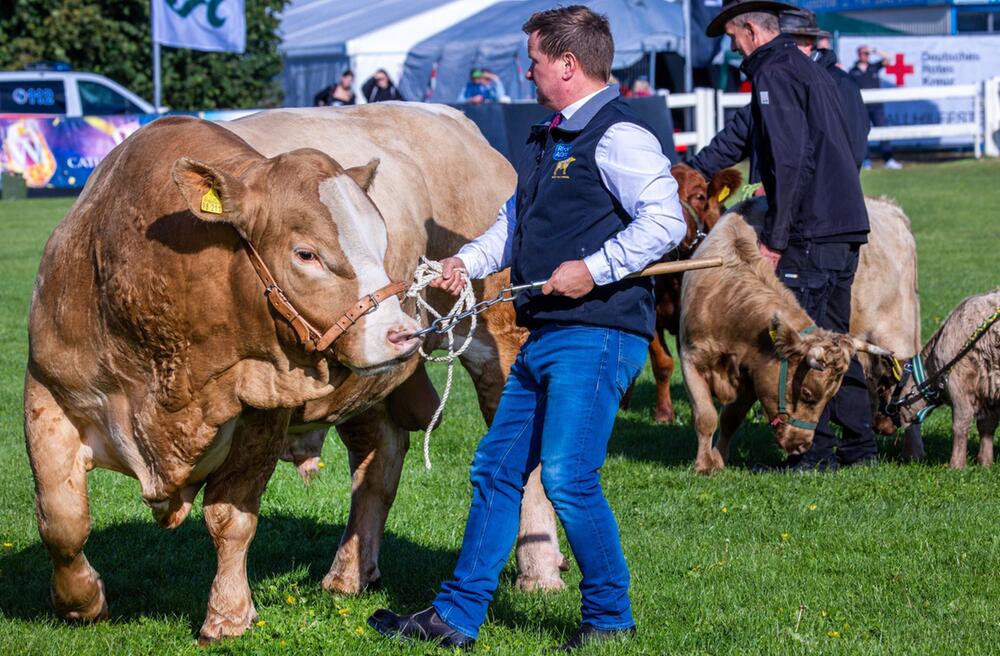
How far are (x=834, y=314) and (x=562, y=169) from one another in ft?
12.8

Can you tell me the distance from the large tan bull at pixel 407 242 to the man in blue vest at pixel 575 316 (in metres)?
0.74

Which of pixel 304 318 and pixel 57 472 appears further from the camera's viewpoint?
pixel 57 472

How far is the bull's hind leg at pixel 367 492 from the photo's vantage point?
584 cm

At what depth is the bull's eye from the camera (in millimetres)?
4414

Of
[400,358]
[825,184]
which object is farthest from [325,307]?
[825,184]

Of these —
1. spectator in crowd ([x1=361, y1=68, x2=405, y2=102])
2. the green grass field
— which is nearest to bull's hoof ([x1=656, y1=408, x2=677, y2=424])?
the green grass field

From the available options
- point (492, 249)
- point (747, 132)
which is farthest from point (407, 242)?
point (747, 132)

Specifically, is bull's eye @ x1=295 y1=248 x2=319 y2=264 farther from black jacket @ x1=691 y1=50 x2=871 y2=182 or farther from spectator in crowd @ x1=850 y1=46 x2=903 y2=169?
spectator in crowd @ x1=850 y1=46 x2=903 y2=169

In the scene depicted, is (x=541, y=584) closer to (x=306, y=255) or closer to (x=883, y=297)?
(x=306, y=255)

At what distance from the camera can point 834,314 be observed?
816cm

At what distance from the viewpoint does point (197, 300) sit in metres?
4.61

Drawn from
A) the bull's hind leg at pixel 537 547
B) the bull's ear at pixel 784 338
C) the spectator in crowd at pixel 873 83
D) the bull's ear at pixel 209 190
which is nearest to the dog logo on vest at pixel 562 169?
the bull's ear at pixel 209 190

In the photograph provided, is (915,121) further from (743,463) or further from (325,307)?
(325,307)

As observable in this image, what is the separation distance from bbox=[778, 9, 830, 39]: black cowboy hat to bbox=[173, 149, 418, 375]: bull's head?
4309 millimetres
